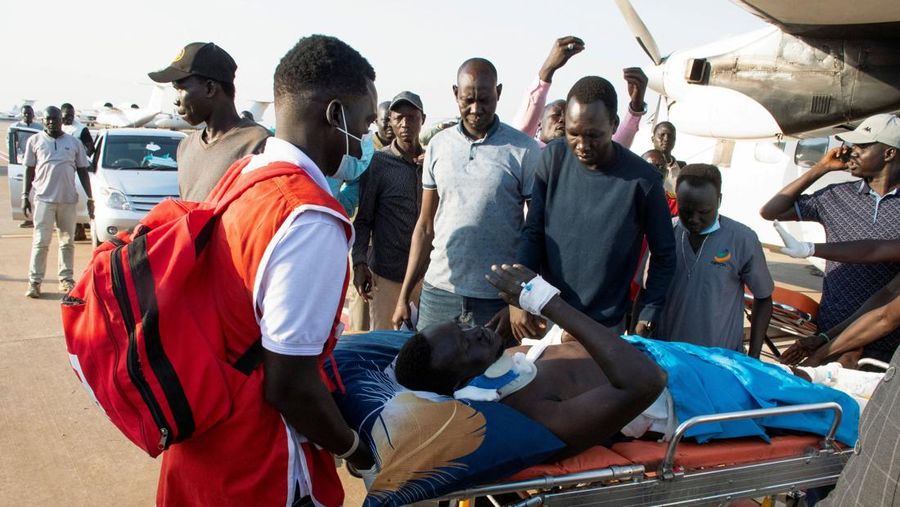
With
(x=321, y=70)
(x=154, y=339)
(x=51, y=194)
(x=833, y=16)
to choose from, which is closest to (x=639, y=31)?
(x=833, y=16)

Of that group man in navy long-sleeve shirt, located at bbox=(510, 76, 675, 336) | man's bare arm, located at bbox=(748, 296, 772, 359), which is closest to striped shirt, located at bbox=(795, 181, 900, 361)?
man's bare arm, located at bbox=(748, 296, 772, 359)

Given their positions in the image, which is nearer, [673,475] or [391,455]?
[391,455]

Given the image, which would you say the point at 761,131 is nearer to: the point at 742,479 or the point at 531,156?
the point at 531,156

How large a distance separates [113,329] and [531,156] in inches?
95.7

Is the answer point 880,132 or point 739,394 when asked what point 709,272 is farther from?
point 880,132

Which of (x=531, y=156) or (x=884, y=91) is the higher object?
(x=884, y=91)

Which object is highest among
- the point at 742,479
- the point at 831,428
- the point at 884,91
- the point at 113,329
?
the point at 884,91

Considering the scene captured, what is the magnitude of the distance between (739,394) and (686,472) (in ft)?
1.67

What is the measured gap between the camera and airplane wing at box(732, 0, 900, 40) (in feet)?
18.4

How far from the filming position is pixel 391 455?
1.88 meters

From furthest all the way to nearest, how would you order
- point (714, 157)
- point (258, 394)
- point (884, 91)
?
point (714, 157), point (884, 91), point (258, 394)

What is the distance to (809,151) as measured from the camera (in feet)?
32.2

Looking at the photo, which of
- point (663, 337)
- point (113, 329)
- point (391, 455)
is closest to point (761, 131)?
point (663, 337)

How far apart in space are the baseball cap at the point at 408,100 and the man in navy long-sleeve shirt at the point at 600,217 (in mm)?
1580
